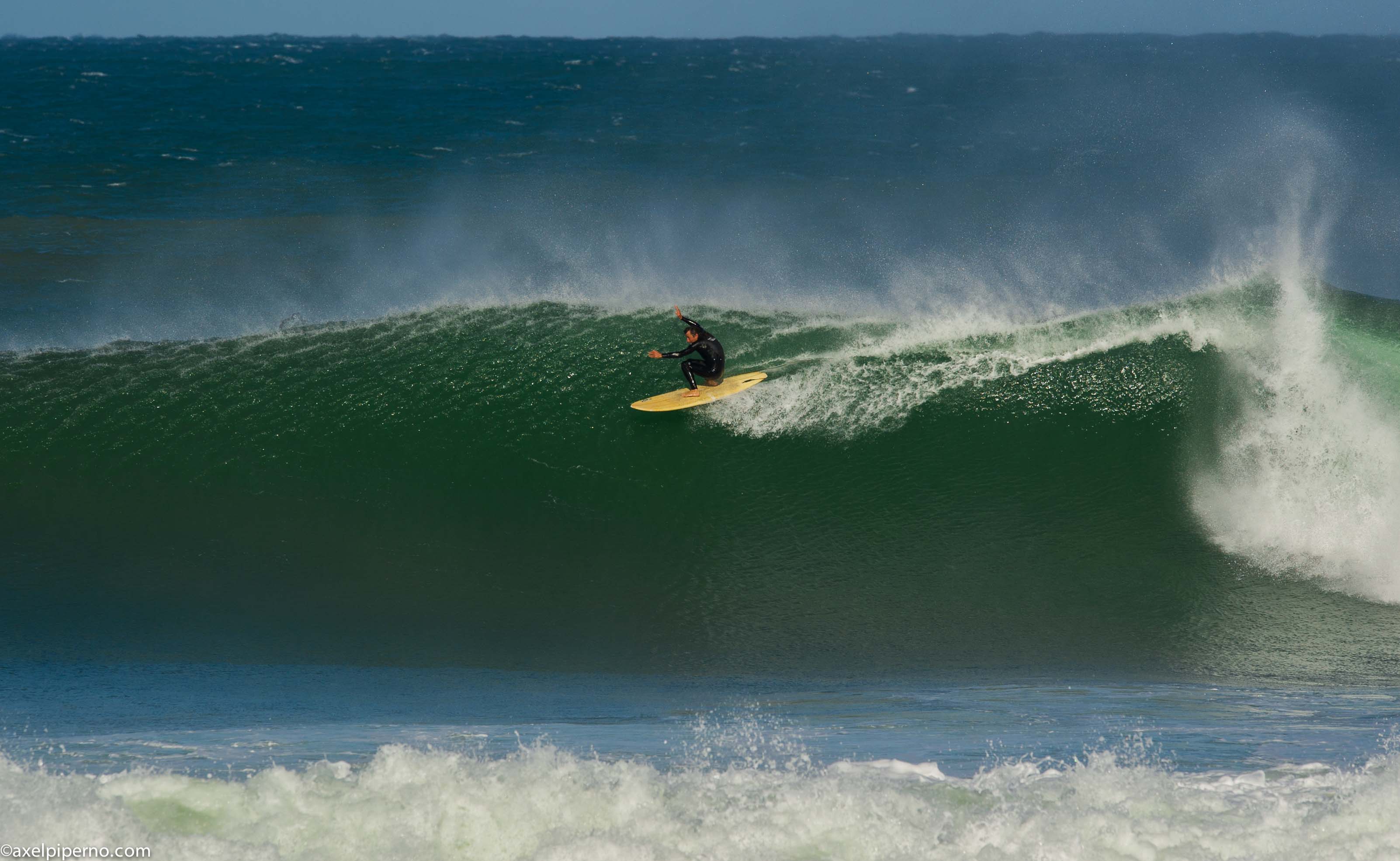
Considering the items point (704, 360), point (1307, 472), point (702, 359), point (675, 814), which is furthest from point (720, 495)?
point (1307, 472)

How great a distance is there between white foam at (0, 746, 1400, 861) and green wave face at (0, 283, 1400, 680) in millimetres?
2309

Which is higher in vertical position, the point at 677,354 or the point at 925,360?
the point at 925,360

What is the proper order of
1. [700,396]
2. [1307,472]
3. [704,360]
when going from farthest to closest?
[700,396] < [704,360] < [1307,472]

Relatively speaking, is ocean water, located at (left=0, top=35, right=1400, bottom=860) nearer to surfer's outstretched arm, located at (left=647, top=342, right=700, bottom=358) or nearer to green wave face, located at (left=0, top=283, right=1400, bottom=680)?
green wave face, located at (left=0, top=283, right=1400, bottom=680)

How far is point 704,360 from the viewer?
955 cm

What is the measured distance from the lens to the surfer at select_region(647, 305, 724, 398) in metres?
9.34

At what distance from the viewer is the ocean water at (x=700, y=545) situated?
462 cm

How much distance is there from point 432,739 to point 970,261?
10.9 m

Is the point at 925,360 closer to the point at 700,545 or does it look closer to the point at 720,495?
the point at 720,495

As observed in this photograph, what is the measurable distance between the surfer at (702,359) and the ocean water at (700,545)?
0.38 meters

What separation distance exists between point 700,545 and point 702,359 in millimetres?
2035

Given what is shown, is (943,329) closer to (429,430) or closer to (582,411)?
(582,411)

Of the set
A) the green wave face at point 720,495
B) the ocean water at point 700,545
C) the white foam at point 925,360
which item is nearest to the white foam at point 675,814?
the ocean water at point 700,545

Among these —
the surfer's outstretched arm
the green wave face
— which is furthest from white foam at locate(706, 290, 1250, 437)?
the surfer's outstretched arm
